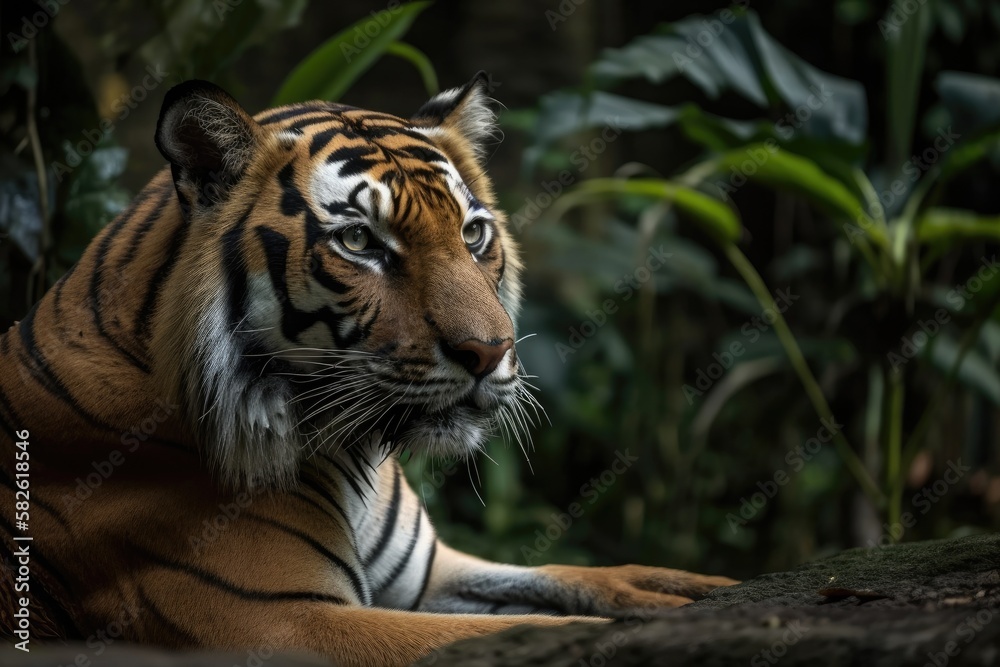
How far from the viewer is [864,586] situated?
1960mm

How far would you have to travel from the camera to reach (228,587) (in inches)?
76.5

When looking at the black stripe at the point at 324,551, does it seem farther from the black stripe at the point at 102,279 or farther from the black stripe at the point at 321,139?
the black stripe at the point at 321,139

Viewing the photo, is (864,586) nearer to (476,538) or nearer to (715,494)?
(476,538)

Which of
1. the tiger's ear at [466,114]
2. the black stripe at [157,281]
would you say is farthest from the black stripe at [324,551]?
the tiger's ear at [466,114]

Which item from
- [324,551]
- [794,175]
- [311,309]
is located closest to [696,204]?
[794,175]

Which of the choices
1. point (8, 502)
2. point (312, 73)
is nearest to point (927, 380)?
point (312, 73)

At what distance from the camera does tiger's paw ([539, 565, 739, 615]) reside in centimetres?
240

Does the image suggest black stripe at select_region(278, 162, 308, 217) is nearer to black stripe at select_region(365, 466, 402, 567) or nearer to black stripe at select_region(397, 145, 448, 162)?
black stripe at select_region(397, 145, 448, 162)

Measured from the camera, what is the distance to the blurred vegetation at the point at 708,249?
3.42 metres

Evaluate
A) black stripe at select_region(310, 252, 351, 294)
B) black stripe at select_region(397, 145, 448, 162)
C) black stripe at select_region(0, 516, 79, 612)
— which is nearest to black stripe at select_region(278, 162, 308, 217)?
black stripe at select_region(310, 252, 351, 294)

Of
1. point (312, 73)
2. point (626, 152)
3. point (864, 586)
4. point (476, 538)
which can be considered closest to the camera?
point (864, 586)

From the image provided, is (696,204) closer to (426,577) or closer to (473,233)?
(473,233)

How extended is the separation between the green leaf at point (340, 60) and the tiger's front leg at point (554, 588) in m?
1.54

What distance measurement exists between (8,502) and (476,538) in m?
2.98
